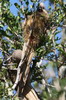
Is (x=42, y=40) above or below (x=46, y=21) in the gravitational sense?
below

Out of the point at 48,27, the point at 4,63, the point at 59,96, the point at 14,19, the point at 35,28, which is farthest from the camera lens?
the point at 14,19

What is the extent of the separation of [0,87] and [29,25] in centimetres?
131

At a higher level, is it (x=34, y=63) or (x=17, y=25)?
(x=17, y=25)

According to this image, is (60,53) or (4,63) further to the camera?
(60,53)

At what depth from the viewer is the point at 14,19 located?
596 centimetres

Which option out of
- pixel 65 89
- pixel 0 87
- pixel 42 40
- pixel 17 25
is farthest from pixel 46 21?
pixel 65 89

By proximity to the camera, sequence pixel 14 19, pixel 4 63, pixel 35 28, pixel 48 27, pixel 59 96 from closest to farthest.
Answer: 1. pixel 59 96
2. pixel 35 28
3. pixel 48 27
4. pixel 4 63
5. pixel 14 19

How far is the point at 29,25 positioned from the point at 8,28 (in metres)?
1.18

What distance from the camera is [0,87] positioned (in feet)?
16.4

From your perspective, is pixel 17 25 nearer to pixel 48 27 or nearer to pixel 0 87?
pixel 48 27

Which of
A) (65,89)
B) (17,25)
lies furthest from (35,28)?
(65,89)

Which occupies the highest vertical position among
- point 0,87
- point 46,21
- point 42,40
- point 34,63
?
point 46,21

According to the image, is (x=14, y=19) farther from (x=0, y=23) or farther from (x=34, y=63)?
(x=34, y=63)

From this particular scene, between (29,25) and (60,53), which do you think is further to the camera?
(60,53)
